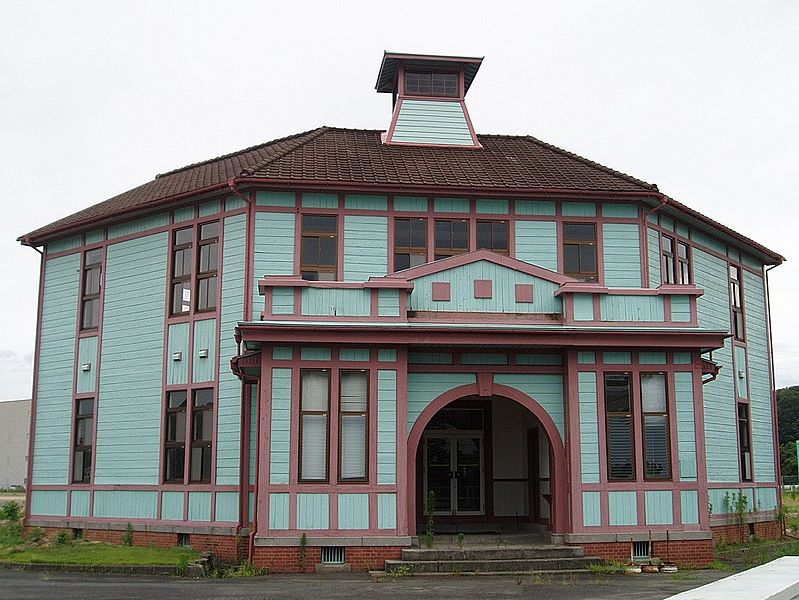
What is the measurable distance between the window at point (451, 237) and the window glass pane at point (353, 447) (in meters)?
4.88

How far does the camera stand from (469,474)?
21.0 meters

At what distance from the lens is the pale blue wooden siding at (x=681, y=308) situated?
18125mm

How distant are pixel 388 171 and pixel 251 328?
247 inches

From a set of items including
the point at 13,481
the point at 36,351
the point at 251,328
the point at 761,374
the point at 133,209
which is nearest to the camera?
the point at 251,328

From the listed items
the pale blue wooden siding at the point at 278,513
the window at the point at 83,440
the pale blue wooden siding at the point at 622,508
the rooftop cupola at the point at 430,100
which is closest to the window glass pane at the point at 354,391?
the pale blue wooden siding at the point at 278,513

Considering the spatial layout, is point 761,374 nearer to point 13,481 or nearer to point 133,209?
point 133,209

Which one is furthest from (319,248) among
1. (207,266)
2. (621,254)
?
(621,254)

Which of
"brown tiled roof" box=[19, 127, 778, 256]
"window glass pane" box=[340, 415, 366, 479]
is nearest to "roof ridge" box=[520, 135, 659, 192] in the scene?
"brown tiled roof" box=[19, 127, 778, 256]

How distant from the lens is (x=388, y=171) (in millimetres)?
21547

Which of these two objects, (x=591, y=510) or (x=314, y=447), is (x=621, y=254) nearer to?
(x=591, y=510)

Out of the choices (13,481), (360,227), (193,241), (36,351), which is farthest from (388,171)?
(13,481)

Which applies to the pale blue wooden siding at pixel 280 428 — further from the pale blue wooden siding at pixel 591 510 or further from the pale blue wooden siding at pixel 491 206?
the pale blue wooden siding at pixel 491 206

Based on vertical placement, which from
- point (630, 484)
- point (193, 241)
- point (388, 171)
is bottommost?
point (630, 484)

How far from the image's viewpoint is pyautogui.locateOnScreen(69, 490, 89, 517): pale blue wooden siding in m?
22.1
